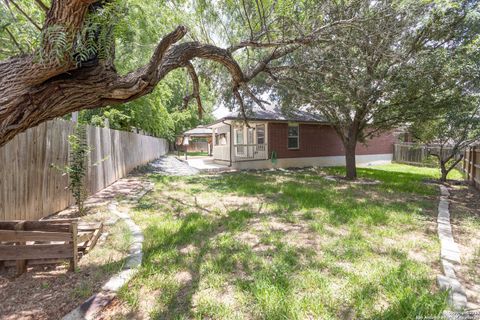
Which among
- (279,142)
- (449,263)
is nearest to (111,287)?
(449,263)

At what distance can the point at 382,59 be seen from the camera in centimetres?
745

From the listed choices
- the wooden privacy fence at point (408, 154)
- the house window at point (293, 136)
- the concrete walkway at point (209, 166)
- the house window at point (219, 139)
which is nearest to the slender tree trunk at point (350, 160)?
the house window at point (293, 136)

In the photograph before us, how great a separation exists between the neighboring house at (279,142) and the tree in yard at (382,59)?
17.8 feet

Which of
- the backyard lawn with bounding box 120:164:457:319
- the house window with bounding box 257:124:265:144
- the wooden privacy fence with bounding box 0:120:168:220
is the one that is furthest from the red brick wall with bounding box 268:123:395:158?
the wooden privacy fence with bounding box 0:120:168:220

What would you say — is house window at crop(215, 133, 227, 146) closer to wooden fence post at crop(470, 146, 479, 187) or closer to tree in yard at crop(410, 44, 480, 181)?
tree in yard at crop(410, 44, 480, 181)

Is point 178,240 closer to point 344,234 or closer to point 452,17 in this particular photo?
point 344,234

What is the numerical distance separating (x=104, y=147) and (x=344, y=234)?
22.6 ft

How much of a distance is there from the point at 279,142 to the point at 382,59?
24.8ft

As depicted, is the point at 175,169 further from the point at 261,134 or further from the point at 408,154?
the point at 408,154

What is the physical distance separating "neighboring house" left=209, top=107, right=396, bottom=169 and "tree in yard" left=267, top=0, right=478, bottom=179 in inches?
214

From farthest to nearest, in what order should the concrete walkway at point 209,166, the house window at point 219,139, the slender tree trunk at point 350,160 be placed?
the house window at point 219,139, the concrete walkway at point 209,166, the slender tree trunk at point 350,160

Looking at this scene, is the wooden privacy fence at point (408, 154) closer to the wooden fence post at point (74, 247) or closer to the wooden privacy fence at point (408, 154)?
the wooden privacy fence at point (408, 154)

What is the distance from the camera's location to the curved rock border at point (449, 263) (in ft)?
7.73

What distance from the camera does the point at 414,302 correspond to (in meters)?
2.27
